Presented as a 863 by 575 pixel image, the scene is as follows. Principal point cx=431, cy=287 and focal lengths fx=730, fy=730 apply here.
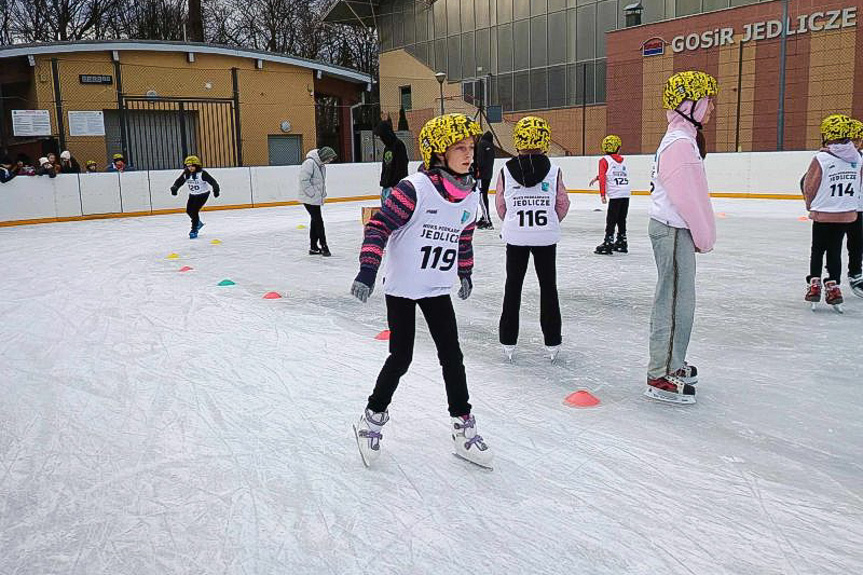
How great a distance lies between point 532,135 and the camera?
4328 millimetres

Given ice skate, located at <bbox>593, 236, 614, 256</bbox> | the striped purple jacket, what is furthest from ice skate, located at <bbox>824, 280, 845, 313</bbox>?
the striped purple jacket

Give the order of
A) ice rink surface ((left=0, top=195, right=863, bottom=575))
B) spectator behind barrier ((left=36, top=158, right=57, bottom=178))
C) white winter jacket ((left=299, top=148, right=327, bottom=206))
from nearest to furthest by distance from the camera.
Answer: ice rink surface ((left=0, top=195, right=863, bottom=575)) < white winter jacket ((left=299, top=148, right=327, bottom=206)) < spectator behind barrier ((left=36, top=158, right=57, bottom=178))

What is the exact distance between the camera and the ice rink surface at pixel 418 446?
2406 mm

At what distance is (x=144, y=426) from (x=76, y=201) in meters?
13.7

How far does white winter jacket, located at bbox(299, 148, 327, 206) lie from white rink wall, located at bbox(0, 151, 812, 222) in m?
8.41

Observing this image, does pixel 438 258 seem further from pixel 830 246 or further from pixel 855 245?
pixel 855 245

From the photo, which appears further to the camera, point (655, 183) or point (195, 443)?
point (655, 183)

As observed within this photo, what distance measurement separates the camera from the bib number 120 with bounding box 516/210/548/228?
4.42m

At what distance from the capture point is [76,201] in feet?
50.9

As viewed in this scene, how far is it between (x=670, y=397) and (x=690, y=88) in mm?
1571

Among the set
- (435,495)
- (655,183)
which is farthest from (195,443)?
(655,183)

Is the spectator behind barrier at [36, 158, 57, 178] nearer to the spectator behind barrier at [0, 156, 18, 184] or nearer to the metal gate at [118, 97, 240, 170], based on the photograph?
the spectator behind barrier at [0, 156, 18, 184]

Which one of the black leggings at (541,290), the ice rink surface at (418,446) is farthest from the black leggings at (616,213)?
the black leggings at (541,290)

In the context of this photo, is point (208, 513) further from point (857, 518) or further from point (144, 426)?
point (857, 518)
